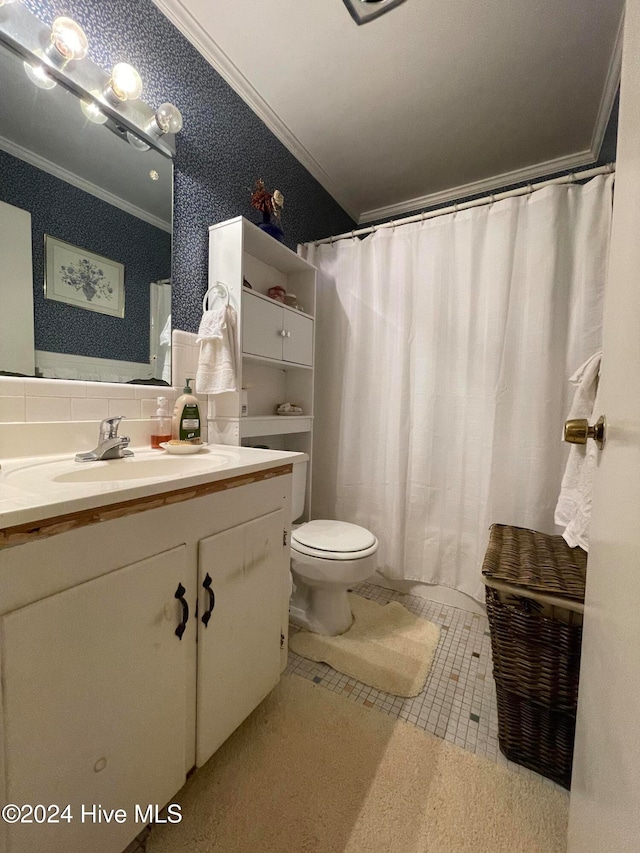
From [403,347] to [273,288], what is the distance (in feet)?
2.40

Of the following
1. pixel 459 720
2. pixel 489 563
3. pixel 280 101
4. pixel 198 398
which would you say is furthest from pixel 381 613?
pixel 280 101

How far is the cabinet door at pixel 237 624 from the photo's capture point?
798 millimetres

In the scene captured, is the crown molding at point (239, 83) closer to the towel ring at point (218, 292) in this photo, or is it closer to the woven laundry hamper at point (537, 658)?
the towel ring at point (218, 292)

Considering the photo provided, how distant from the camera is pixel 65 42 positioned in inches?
37.3

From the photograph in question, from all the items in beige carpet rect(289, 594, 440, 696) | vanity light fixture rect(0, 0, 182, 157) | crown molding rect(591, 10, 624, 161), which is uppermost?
crown molding rect(591, 10, 624, 161)

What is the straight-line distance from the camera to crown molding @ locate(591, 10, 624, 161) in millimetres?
1313

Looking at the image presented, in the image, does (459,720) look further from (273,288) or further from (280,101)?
(280,101)

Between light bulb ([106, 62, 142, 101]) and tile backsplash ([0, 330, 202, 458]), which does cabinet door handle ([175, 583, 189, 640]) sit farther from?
light bulb ([106, 62, 142, 101])

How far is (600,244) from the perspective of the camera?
1.37m

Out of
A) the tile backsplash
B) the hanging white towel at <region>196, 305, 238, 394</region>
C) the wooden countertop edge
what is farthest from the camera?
the hanging white towel at <region>196, 305, 238, 394</region>

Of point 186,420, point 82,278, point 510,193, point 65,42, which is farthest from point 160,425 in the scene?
point 510,193

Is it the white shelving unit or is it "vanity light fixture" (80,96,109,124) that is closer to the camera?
"vanity light fixture" (80,96,109,124)

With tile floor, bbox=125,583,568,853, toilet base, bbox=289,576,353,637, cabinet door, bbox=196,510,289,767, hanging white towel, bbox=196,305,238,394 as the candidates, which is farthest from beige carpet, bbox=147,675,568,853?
hanging white towel, bbox=196,305,238,394

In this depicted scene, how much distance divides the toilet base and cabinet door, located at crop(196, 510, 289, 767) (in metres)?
0.47
